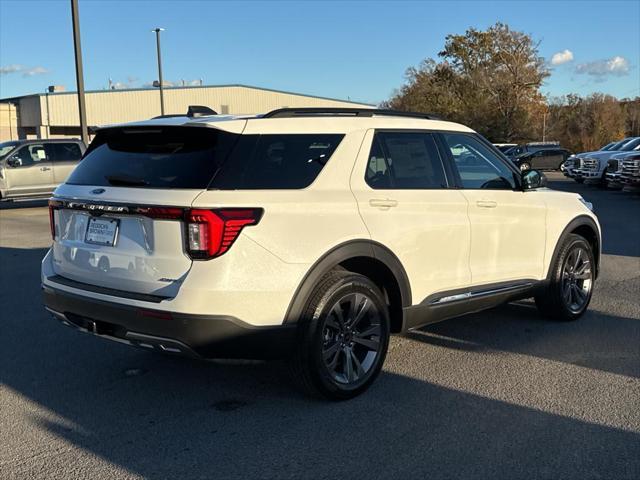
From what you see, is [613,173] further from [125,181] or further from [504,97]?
[504,97]

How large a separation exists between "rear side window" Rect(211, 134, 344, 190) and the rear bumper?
30.9 inches

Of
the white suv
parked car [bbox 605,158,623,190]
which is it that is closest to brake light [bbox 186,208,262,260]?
the white suv

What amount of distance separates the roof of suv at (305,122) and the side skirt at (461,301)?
4.25ft

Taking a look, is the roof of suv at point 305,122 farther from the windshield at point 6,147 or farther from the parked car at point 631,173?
the parked car at point 631,173

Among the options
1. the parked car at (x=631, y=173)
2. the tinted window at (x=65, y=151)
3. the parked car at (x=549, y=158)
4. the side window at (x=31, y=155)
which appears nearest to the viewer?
the side window at (x=31, y=155)

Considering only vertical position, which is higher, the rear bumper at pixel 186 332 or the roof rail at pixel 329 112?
the roof rail at pixel 329 112

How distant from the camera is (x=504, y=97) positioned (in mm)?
58562

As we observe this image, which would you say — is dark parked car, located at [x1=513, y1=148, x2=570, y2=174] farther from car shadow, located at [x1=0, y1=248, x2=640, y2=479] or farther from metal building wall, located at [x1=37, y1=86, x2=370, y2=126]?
car shadow, located at [x1=0, y1=248, x2=640, y2=479]

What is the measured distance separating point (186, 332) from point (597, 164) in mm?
23586

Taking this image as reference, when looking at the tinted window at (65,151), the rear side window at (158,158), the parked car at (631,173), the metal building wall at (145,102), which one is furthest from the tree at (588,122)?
the rear side window at (158,158)

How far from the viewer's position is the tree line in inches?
2253

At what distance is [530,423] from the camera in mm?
3828

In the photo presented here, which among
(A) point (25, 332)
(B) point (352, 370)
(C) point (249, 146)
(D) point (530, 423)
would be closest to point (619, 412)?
(D) point (530, 423)

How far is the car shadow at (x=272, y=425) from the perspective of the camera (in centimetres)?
333
